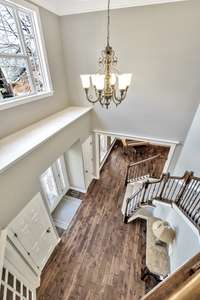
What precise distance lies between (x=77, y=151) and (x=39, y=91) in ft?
6.33

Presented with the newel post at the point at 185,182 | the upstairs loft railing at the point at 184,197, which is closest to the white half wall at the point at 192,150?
the upstairs loft railing at the point at 184,197

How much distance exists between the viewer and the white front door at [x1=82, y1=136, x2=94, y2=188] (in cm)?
484

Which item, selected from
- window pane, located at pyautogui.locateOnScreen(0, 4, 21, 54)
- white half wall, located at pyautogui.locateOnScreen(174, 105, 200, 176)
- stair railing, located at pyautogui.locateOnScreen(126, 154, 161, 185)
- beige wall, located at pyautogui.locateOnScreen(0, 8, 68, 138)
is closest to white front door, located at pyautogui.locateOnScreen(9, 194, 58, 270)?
beige wall, located at pyautogui.locateOnScreen(0, 8, 68, 138)

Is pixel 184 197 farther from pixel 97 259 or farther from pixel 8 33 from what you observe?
pixel 8 33

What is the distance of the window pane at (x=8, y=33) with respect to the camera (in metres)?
2.70

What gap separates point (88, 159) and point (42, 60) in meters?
3.10

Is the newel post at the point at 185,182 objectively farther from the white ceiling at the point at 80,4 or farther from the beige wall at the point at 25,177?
the white ceiling at the point at 80,4

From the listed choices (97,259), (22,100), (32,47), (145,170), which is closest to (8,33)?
(32,47)

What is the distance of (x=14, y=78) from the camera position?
3.07m

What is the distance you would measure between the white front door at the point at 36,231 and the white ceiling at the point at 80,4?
4.09m

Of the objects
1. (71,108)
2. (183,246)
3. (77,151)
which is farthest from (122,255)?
(71,108)

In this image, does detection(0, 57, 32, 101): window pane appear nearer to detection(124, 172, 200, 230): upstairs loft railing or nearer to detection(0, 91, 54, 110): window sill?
detection(0, 91, 54, 110): window sill

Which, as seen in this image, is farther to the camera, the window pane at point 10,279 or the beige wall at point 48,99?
the beige wall at point 48,99

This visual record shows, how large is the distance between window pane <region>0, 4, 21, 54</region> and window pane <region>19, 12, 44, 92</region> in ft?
0.70
